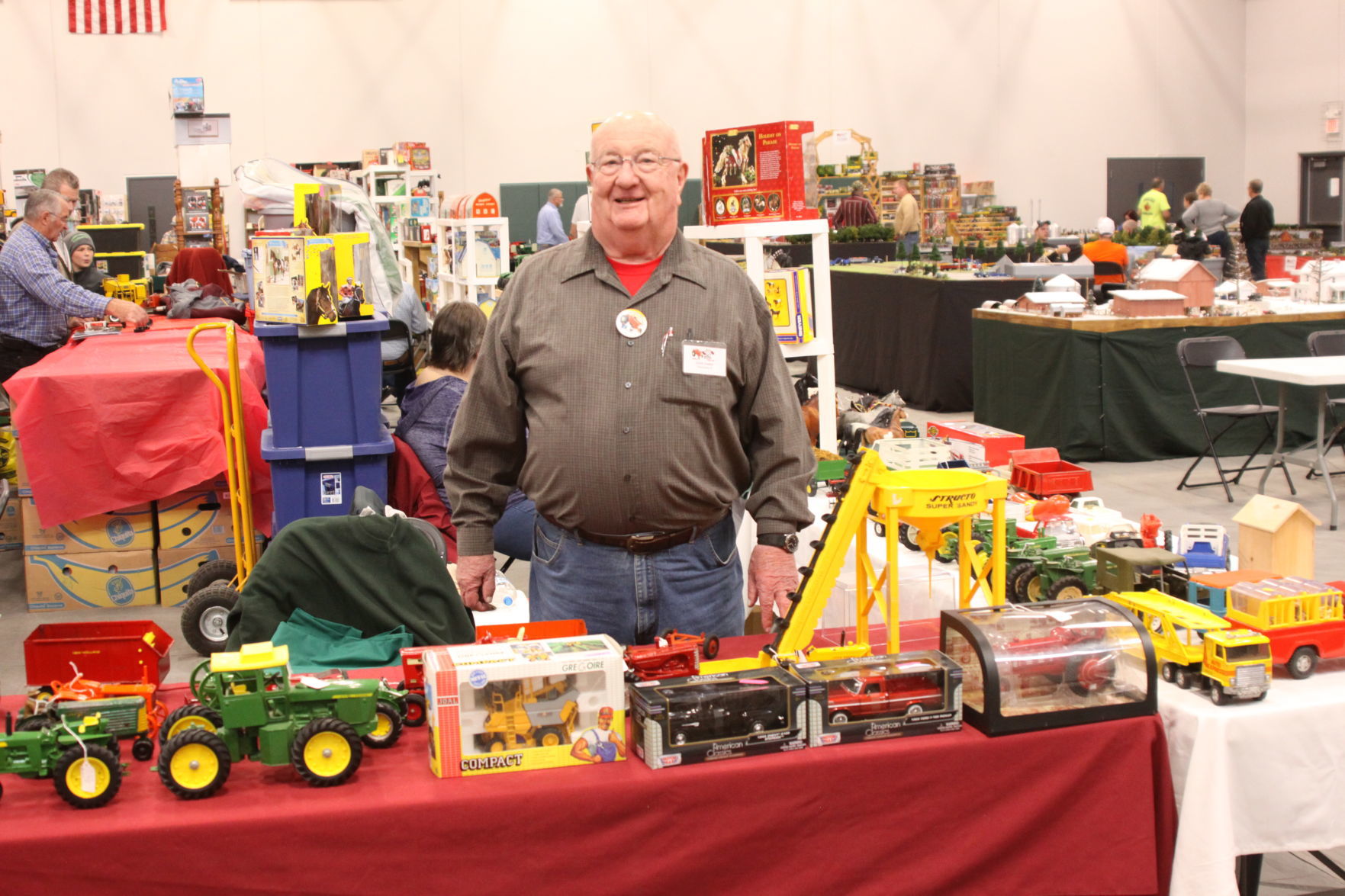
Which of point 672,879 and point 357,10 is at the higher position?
point 357,10

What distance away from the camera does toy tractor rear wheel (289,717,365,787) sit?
1967 millimetres

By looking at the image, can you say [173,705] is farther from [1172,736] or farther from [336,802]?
[1172,736]

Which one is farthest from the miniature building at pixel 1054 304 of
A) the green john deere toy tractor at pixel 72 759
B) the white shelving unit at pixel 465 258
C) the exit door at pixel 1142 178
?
the exit door at pixel 1142 178

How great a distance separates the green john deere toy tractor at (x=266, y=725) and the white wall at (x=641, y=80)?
16.8m

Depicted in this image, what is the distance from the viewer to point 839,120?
19547 mm

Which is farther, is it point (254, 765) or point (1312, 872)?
point (1312, 872)

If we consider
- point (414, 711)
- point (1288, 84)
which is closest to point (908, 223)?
point (1288, 84)

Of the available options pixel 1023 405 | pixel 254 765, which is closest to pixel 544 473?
pixel 254 765

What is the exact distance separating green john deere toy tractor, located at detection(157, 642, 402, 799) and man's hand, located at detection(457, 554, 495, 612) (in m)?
0.61

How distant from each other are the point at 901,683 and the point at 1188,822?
59 centimetres

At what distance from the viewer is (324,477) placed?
5137 millimetres

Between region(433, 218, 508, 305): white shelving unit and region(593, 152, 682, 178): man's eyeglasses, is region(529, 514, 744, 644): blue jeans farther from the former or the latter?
region(433, 218, 508, 305): white shelving unit

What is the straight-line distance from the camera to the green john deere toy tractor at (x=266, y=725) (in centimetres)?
193

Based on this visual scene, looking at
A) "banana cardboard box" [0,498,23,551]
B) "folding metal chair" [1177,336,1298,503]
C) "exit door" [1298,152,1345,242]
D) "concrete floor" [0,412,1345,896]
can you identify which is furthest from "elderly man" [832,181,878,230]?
"banana cardboard box" [0,498,23,551]
